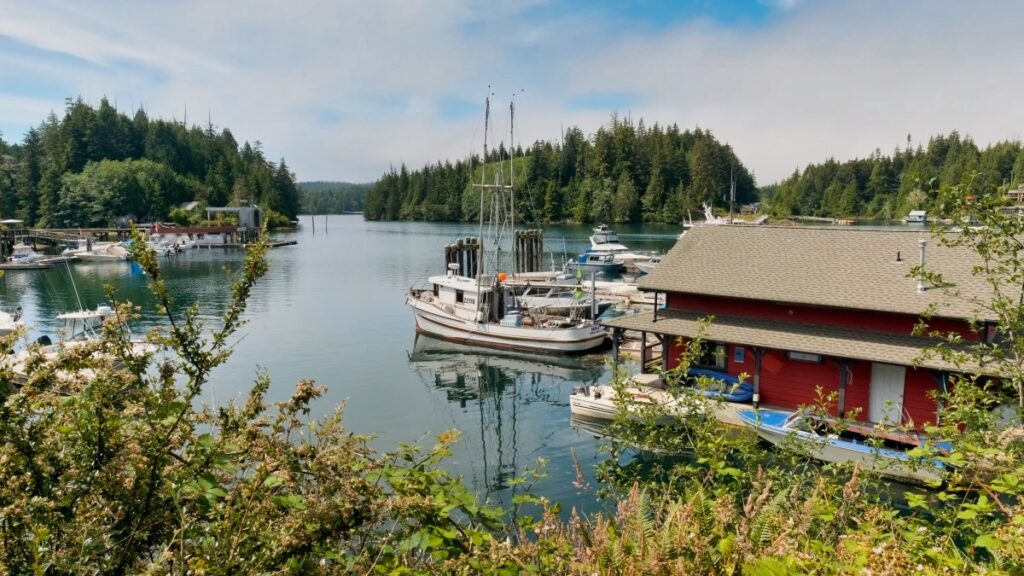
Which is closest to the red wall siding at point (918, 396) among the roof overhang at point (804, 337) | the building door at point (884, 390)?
the building door at point (884, 390)

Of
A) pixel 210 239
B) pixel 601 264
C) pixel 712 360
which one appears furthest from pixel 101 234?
pixel 712 360

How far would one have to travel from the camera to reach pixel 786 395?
59.8 ft

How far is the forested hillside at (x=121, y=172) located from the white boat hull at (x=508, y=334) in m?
67.2

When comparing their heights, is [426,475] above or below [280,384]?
above

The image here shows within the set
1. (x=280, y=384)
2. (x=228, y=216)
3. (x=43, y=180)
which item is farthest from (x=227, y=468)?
(x=43, y=180)

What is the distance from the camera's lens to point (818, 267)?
1895cm

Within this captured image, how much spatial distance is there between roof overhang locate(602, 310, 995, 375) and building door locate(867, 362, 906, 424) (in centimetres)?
67

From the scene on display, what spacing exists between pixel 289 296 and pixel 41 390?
152 ft

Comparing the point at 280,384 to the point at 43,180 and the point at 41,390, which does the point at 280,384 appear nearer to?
the point at 41,390

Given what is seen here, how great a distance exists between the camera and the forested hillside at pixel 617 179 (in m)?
138

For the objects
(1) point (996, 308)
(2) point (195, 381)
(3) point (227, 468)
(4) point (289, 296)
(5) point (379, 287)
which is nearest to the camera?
(2) point (195, 381)

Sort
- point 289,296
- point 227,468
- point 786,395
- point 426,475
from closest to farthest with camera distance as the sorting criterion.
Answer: point 227,468 → point 426,475 → point 786,395 → point 289,296

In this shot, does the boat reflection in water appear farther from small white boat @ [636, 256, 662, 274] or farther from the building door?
small white boat @ [636, 256, 662, 274]

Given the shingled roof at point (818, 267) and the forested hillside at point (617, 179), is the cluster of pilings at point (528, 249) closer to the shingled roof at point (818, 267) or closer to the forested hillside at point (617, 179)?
the shingled roof at point (818, 267)
